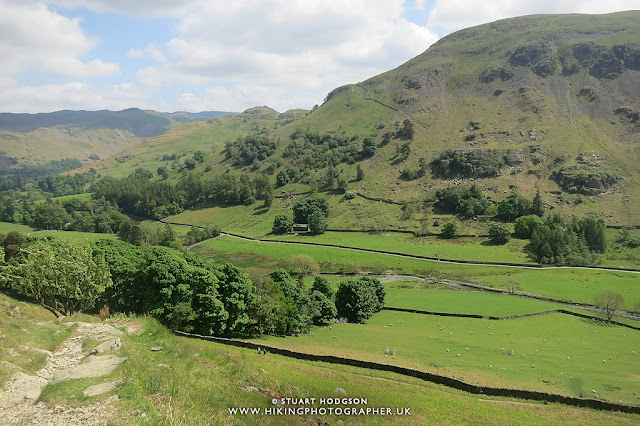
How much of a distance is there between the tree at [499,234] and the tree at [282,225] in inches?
3137

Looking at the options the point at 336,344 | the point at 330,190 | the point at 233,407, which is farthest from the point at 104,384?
the point at 330,190

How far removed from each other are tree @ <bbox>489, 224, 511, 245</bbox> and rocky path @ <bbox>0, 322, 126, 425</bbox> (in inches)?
4764

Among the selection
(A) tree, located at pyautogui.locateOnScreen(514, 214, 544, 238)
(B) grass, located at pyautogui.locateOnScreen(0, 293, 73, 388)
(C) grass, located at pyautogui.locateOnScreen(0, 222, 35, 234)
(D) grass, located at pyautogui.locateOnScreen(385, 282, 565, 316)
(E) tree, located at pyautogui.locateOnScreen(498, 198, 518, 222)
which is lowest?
(D) grass, located at pyautogui.locateOnScreen(385, 282, 565, 316)

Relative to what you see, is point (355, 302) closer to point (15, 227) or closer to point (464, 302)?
point (464, 302)

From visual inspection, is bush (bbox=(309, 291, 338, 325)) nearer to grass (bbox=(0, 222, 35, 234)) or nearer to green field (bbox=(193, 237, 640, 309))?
green field (bbox=(193, 237, 640, 309))

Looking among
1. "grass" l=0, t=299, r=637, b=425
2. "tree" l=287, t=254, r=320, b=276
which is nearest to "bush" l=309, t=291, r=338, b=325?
"grass" l=0, t=299, r=637, b=425

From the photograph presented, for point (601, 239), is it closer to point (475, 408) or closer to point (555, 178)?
point (555, 178)

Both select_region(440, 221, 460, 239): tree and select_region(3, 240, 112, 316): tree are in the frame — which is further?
select_region(440, 221, 460, 239): tree

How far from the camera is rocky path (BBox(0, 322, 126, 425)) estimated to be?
48.6 feet

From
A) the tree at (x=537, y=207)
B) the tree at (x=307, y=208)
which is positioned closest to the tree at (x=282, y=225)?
the tree at (x=307, y=208)

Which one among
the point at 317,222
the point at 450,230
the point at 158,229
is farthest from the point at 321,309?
the point at 158,229

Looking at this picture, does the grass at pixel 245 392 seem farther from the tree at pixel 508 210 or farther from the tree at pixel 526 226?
the tree at pixel 508 210

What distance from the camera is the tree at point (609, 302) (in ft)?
211

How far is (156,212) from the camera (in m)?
192
